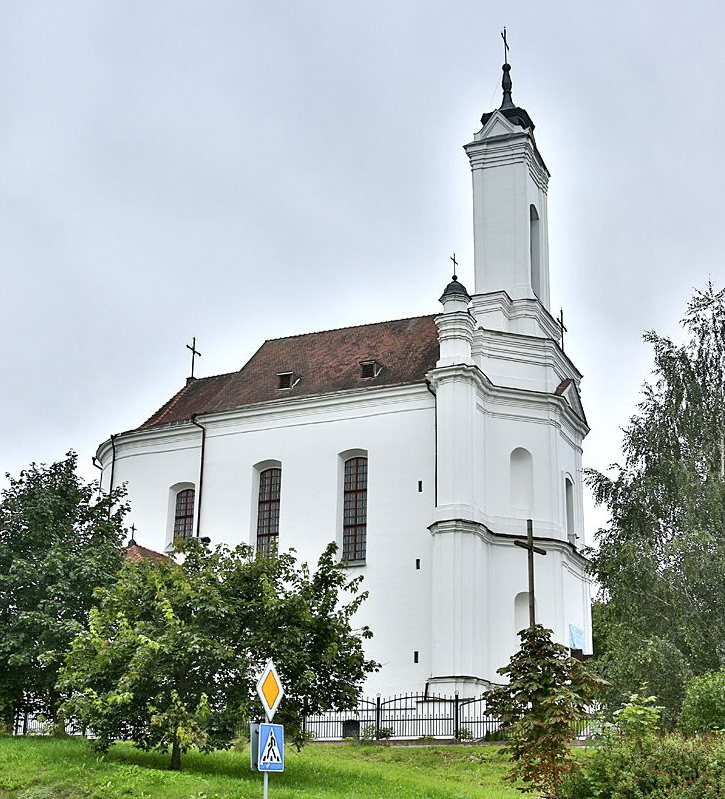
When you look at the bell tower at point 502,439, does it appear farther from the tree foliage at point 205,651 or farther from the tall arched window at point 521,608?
the tree foliage at point 205,651

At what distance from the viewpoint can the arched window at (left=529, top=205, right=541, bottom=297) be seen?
4312cm

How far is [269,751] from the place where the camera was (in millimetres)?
16141

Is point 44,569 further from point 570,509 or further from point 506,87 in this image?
point 506,87

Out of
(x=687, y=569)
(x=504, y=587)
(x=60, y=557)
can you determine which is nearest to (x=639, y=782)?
(x=687, y=569)

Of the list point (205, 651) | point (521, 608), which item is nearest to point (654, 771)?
point (205, 651)

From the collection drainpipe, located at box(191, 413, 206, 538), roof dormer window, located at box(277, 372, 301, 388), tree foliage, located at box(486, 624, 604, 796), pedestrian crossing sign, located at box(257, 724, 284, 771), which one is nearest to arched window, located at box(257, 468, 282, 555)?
drainpipe, located at box(191, 413, 206, 538)

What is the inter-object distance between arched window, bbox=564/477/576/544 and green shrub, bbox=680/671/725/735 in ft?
56.2

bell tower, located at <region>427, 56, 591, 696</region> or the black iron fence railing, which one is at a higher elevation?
bell tower, located at <region>427, 56, 591, 696</region>

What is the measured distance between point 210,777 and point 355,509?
18.9 metres

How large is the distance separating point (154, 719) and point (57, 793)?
2.04 metres

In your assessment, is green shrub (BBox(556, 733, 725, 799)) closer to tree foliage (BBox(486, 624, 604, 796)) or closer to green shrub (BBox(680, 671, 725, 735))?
tree foliage (BBox(486, 624, 604, 796))

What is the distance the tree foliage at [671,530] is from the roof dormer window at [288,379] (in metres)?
14.5

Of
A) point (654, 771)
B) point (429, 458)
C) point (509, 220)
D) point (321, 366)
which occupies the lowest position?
point (654, 771)

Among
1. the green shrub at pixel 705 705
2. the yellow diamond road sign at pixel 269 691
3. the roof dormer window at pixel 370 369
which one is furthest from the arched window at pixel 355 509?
the yellow diamond road sign at pixel 269 691
